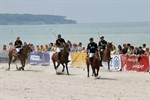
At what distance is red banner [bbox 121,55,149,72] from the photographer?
28.1 meters

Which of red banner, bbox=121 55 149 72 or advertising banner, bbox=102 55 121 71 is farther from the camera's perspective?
advertising banner, bbox=102 55 121 71

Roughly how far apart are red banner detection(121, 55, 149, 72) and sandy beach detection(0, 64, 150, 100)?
597 mm

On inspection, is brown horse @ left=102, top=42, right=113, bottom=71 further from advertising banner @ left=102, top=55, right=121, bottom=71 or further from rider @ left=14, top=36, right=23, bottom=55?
rider @ left=14, top=36, right=23, bottom=55

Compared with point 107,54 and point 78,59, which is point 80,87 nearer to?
point 107,54

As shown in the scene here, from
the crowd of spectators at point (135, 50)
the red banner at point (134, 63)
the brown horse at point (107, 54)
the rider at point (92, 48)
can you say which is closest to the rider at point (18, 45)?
the brown horse at point (107, 54)

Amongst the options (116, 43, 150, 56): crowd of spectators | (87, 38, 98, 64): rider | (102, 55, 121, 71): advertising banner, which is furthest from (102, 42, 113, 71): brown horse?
(87, 38, 98, 64): rider

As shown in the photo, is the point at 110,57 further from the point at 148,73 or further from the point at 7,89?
the point at 7,89

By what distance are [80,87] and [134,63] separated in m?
7.71

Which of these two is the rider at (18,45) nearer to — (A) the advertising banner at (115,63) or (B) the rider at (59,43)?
(B) the rider at (59,43)

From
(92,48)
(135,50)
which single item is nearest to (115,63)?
(135,50)

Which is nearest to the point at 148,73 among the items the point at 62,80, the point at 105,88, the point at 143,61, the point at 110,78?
the point at 143,61

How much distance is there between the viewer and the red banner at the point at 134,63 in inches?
1106

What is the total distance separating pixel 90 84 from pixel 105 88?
1.80 metres

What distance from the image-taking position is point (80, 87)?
21828 mm
